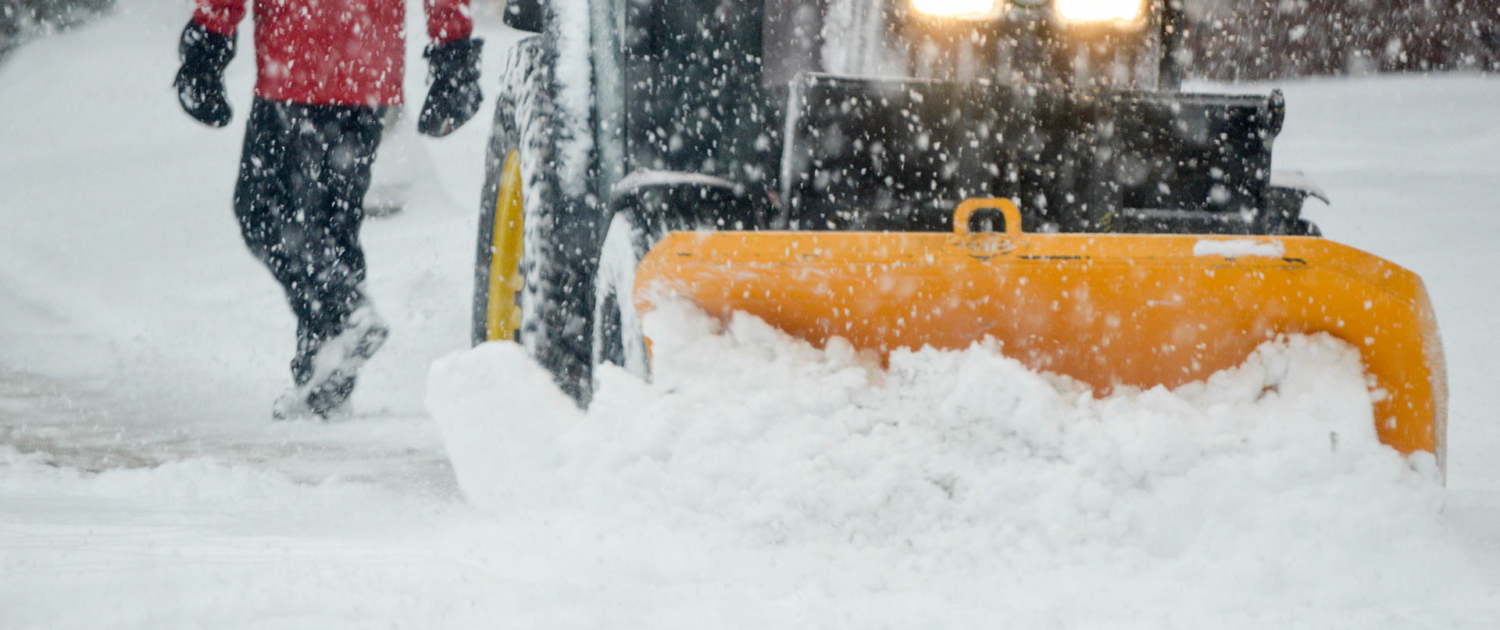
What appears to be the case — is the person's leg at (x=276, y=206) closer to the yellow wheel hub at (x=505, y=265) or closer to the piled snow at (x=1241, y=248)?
the yellow wheel hub at (x=505, y=265)

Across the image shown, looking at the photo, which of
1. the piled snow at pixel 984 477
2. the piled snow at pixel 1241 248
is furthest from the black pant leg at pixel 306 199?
the piled snow at pixel 1241 248

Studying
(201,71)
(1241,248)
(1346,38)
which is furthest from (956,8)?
(1346,38)

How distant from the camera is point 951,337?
1.92 m

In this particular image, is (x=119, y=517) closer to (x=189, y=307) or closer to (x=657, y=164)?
(x=657, y=164)

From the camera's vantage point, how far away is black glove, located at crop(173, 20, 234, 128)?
3268 millimetres

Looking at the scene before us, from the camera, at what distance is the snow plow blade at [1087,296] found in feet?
5.59

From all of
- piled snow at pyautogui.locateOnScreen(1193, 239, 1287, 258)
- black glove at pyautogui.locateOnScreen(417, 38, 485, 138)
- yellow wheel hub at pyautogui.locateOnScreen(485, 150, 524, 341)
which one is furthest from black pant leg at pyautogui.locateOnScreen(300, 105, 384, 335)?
piled snow at pyautogui.locateOnScreen(1193, 239, 1287, 258)

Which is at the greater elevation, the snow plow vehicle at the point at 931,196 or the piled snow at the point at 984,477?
the snow plow vehicle at the point at 931,196

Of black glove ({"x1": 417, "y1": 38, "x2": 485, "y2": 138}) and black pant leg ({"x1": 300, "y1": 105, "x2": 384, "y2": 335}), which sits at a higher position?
black glove ({"x1": 417, "y1": 38, "x2": 485, "y2": 138})

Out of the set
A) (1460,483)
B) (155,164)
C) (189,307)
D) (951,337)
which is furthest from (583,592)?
(155,164)

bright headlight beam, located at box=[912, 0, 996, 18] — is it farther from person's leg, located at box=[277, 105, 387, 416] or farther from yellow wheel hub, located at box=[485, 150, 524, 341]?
person's leg, located at box=[277, 105, 387, 416]

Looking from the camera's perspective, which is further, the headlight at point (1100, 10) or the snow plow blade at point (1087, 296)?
the headlight at point (1100, 10)

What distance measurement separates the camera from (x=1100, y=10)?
90.7 inches

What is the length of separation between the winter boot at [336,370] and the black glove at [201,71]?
0.71 m
